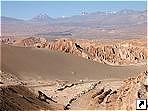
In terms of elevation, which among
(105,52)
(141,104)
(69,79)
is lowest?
(69,79)

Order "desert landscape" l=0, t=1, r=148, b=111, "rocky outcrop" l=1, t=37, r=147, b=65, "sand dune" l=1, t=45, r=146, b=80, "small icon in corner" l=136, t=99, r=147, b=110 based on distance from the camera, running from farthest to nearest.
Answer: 1. "rocky outcrop" l=1, t=37, r=147, b=65
2. "sand dune" l=1, t=45, r=146, b=80
3. "desert landscape" l=0, t=1, r=148, b=111
4. "small icon in corner" l=136, t=99, r=147, b=110

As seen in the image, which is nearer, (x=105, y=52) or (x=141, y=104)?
(x=141, y=104)

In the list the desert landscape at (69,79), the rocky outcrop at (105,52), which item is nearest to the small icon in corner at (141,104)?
the desert landscape at (69,79)

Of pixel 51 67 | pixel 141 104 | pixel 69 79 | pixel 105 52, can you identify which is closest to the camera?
pixel 141 104

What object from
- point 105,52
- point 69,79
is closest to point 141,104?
point 69,79

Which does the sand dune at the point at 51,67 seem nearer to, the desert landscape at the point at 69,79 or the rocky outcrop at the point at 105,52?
the desert landscape at the point at 69,79

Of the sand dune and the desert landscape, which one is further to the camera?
the sand dune

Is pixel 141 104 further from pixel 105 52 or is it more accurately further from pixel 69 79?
pixel 105 52

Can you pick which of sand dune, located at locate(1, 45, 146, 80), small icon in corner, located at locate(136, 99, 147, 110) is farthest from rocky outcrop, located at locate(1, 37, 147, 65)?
small icon in corner, located at locate(136, 99, 147, 110)

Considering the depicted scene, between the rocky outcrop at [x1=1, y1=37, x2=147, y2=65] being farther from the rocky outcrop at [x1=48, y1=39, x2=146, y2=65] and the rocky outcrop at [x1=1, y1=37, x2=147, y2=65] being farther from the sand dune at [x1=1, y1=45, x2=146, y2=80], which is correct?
the sand dune at [x1=1, y1=45, x2=146, y2=80]
